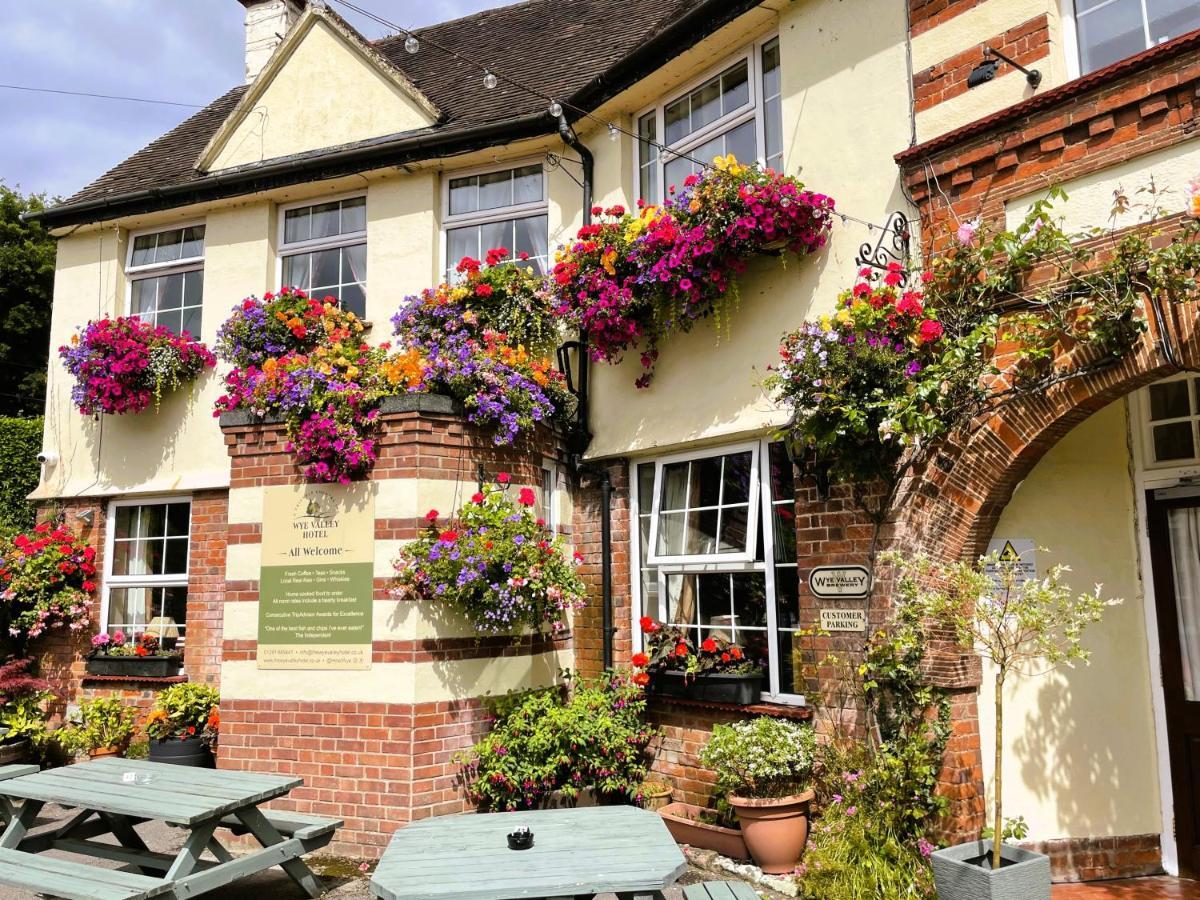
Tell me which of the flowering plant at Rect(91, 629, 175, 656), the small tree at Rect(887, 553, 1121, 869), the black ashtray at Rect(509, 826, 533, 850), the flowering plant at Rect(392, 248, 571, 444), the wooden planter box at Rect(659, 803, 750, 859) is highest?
the flowering plant at Rect(392, 248, 571, 444)

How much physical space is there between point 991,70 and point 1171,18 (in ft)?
3.16

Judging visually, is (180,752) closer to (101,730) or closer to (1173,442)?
(101,730)

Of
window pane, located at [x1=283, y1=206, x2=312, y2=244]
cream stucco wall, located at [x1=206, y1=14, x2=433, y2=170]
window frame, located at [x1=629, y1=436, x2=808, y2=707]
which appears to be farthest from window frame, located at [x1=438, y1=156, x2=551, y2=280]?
window frame, located at [x1=629, y1=436, x2=808, y2=707]

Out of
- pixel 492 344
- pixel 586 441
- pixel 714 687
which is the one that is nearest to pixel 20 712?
pixel 492 344

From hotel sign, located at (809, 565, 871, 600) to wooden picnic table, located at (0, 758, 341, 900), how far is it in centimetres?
354

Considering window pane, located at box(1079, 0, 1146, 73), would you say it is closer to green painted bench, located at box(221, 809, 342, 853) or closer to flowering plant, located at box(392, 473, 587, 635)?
flowering plant, located at box(392, 473, 587, 635)

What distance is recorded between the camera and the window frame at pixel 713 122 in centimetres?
750

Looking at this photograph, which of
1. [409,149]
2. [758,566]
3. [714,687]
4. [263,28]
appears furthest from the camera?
[263,28]

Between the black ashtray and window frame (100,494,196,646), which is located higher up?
window frame (100,494,196,646)

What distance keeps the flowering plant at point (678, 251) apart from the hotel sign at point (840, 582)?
2.14m

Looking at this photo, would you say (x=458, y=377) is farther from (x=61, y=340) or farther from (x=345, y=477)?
(x=61, y=340)

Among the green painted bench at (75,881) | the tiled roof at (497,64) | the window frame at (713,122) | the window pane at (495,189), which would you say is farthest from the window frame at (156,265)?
the green painted bench at (75,881)

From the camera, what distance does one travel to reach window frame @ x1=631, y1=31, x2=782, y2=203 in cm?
750

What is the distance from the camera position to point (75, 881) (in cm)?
504
